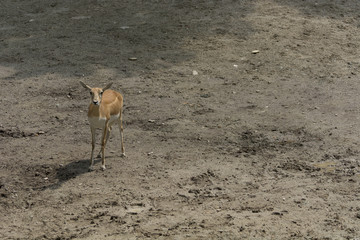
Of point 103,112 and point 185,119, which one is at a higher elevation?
point 103,112

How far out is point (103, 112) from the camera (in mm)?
7871

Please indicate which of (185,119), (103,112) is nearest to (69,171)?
(103,112)

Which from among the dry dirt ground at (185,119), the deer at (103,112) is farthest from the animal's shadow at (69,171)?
the deer at (103,112)

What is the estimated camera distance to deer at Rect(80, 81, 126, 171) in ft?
25.2

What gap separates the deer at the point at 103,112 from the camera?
7675mm

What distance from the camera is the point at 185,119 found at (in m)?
9.56

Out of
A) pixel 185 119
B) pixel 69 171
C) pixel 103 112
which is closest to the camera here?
pixel 103 112

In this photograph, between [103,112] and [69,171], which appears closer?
[103,112]

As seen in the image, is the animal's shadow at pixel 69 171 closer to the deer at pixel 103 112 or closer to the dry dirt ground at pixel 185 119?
the dry dirt ground at pixel 185 119

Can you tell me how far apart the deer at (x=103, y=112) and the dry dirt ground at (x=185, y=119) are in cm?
33

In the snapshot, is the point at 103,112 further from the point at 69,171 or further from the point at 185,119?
the point at 185,119

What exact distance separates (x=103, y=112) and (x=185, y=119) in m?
2.02

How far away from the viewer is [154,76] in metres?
11.2

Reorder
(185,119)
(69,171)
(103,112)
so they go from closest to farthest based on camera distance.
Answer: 1. (103,112)
2. (69,171)
3. (185,119)
